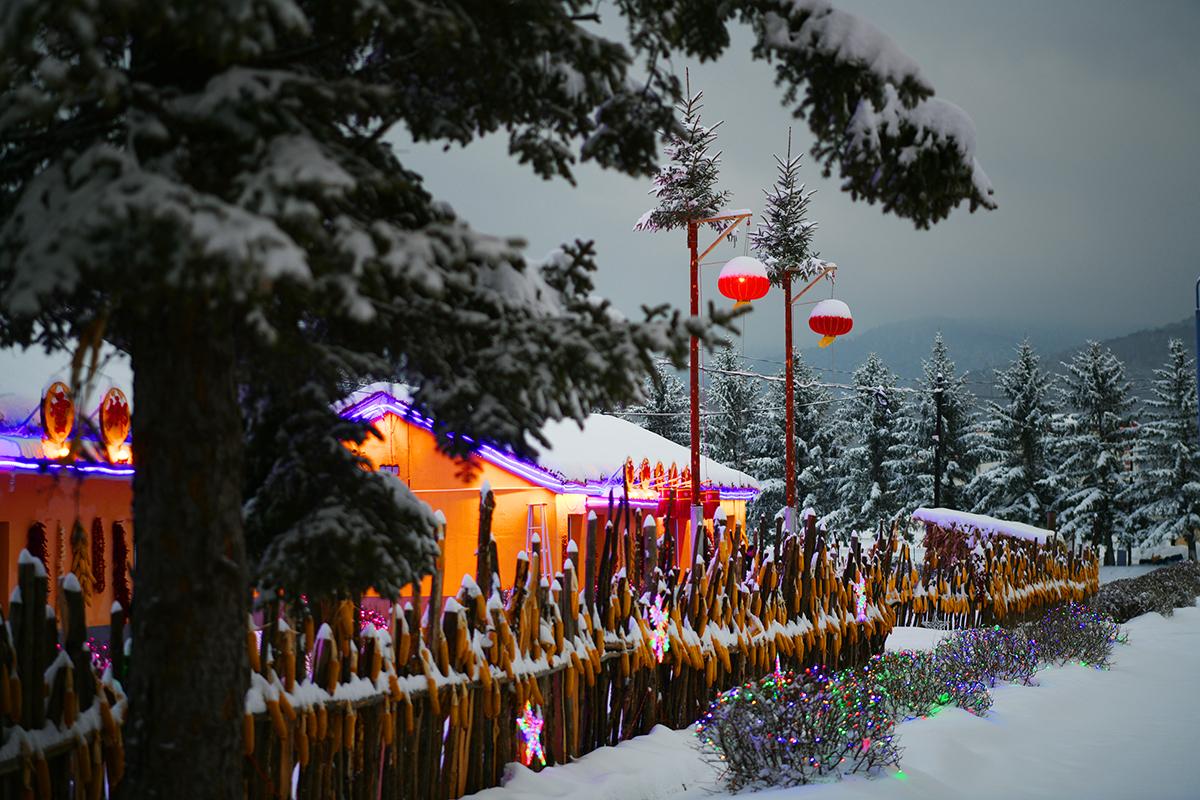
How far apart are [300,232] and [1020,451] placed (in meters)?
48.8

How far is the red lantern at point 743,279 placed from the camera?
16484 mm

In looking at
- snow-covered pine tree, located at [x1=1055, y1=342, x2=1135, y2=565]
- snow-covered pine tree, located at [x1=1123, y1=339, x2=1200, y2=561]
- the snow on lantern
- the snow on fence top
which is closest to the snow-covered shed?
the snow on lantern

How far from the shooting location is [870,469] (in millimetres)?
47750

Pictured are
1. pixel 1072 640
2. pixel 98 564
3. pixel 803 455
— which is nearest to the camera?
pixel 1072 640

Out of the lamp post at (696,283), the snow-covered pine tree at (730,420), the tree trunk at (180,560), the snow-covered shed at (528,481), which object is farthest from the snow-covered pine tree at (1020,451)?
the tree trunk at (180,560)

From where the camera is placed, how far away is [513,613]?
590 cm

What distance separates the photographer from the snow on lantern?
20391 millimetres

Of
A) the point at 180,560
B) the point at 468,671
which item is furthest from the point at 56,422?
the point at 180,560

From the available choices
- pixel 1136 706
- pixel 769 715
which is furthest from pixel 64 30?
pixel 1136 706

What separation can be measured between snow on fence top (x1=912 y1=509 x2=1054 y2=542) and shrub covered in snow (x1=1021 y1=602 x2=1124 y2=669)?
7.82 metres

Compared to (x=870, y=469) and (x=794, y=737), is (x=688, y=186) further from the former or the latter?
(x=870, y=469)

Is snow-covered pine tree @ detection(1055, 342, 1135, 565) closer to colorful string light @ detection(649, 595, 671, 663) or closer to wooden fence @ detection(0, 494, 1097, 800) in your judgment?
wooden fence @ detection(0, 494, 1097, 800)

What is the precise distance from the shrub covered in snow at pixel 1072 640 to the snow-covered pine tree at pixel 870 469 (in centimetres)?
3380

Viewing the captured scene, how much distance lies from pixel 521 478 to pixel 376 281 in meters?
14.8
